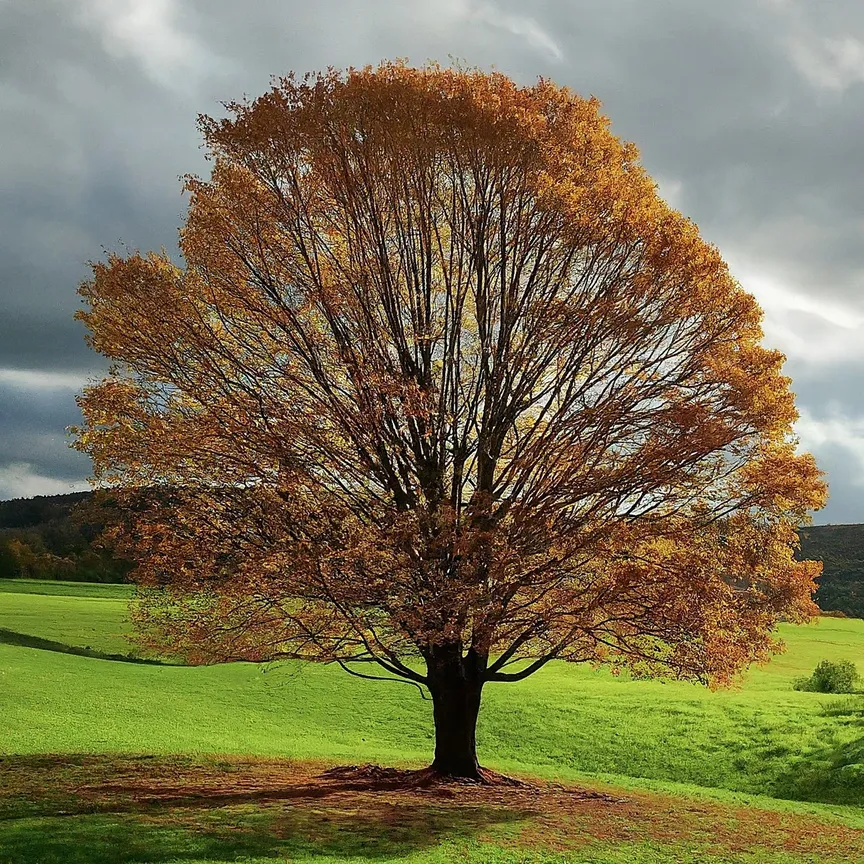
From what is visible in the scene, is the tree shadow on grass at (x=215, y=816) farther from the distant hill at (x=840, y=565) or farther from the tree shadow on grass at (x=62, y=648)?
the distant hill at (x=840, y=565)

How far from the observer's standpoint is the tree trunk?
16500mm

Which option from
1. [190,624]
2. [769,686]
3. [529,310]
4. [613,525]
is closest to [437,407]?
[529,310]

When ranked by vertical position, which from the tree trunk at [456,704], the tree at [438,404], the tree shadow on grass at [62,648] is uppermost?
the tree at [438,404]

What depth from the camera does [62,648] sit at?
4178 cm

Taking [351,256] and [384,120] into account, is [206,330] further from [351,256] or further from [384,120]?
[384,120]

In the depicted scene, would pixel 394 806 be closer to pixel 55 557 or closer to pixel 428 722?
pixel 428 722

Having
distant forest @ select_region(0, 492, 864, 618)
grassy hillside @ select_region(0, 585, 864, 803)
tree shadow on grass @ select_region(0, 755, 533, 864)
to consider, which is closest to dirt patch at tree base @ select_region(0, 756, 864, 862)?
tree shadow on grass @ select_region(0, 755, 533, 864)

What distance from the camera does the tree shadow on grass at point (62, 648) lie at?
133 feet

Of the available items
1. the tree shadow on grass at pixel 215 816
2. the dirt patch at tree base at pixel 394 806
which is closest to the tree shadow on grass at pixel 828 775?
the dirt patch at tree base at pixel 394 806

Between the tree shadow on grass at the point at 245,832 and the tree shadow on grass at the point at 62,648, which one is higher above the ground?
→ the tree shadow on grass at the point at 245,832

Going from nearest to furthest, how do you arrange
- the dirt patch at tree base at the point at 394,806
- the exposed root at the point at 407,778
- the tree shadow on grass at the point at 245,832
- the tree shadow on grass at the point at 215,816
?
the tree shadow on grass at the point at 245,832
the tree shadow on grass at the point at 215,816
the dirt patch at tree base at the point at 394,806
the exposed root at the point at 407,778

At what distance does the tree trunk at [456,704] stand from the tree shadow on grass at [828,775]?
11.8 meters

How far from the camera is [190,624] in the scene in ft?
49.0

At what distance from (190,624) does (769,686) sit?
31.2 meters
